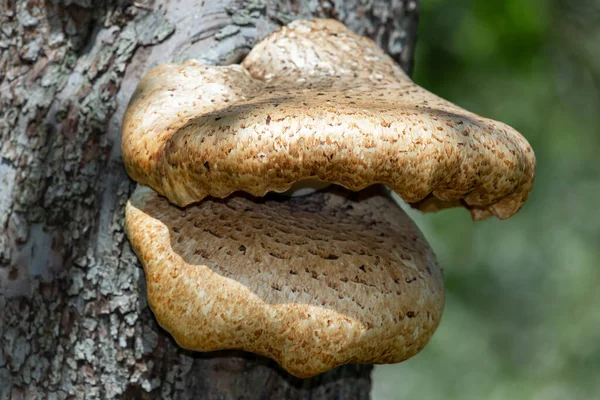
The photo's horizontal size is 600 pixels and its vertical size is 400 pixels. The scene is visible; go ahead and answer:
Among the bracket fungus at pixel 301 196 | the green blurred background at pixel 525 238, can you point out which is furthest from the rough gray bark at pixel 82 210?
the green blurred background at pixel 525 238

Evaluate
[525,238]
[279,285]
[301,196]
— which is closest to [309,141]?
[279,285]

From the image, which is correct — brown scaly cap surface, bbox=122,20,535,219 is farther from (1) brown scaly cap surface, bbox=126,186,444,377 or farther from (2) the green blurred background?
(2) the green blurred background

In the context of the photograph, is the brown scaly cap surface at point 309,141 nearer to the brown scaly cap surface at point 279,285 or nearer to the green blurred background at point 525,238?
the brown scaly cap surface at point 279,285

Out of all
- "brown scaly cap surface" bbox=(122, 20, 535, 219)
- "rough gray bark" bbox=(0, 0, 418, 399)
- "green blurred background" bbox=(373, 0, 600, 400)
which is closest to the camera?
"brown scaly cap surface" bbox=(122, 20, 535, 219)

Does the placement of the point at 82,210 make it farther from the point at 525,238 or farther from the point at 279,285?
the point at 525,238

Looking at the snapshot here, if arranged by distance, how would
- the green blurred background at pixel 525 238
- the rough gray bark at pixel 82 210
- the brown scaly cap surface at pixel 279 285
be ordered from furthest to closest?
the green blurred background at pixel 525 238
the rough gray bark at pixel 82 210
the brown scaly cap surface at pixel 279 285

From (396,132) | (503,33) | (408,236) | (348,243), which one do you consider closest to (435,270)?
(408,236)

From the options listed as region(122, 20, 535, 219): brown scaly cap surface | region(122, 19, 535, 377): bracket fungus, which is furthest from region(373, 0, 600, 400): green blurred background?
→ region(122, 20, 535, 219): brown scaly cap surface
